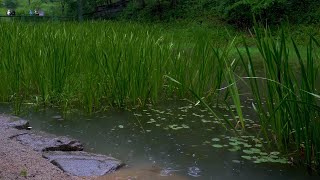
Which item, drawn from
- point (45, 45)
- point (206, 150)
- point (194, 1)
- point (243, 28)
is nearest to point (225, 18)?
point (243, 28)

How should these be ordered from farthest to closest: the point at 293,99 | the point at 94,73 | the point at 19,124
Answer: the point at 94,73, the point at 19,124, the point at 293,99

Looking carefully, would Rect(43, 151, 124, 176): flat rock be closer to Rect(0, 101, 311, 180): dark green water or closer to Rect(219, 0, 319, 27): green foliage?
Rect(0, 101, 311, 180): dark green water

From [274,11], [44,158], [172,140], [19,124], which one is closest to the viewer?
[44,158]

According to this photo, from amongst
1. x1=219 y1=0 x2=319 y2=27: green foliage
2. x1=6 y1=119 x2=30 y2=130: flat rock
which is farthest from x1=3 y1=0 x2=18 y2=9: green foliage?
x1=6 y1=119 x2=30 y2=130: flat rock

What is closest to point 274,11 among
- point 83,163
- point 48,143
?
point 48,143

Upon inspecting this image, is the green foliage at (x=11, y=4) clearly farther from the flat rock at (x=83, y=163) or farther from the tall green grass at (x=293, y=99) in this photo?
the tall green grass at (x=293, y=99)

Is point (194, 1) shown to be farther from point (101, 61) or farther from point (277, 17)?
point (101, 61)

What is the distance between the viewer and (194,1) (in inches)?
736

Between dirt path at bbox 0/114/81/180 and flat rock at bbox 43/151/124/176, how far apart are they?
3.4 inches

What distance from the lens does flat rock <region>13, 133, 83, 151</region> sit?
2816 mm

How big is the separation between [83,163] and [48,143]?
0.46 meters

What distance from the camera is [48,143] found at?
2875mm

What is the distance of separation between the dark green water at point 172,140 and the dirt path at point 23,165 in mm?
526

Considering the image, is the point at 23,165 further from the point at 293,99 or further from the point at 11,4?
the point at 11,4
